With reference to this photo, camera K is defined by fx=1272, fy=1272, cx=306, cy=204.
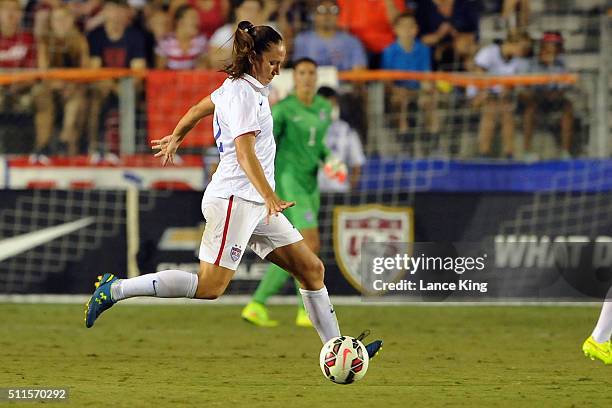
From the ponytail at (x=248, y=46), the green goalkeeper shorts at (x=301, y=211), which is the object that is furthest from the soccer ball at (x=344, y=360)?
the green goalkeeper shorts at (x=301, y=211)

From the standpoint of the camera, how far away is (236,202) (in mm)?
7656

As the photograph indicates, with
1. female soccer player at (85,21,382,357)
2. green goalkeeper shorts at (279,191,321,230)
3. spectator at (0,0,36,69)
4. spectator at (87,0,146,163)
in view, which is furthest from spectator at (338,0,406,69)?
female soccer player at (85,21,382,357)

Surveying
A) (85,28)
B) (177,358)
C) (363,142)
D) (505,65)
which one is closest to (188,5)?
(85,28)

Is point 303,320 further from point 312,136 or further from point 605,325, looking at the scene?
point 605,325

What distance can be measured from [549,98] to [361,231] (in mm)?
3345

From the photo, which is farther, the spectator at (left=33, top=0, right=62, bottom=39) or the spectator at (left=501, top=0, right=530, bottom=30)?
the spectator at (left=501, top=0, right=530, bottom=30)

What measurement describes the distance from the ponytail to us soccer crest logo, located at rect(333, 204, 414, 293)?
7.07m

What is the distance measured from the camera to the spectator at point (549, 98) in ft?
52.1

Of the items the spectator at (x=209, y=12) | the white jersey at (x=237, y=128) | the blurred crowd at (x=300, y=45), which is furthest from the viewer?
the spectator at (x=209, y=12)

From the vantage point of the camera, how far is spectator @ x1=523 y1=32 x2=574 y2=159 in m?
15.9

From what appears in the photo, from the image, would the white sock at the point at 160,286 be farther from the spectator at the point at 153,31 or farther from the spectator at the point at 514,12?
the spectator at the point at 514,12

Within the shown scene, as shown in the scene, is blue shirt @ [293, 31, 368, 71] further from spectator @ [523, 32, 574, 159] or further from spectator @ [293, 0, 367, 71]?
spectator @ [523, 32, 574, 159]

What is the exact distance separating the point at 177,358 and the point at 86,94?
7.03 meters

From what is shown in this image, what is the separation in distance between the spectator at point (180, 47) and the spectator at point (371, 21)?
191 centimetres
